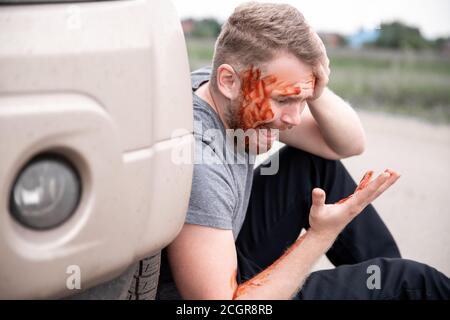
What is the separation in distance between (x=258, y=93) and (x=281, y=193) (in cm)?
62

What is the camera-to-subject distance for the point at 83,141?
150 centimetres

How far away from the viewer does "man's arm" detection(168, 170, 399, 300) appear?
77.4 inches

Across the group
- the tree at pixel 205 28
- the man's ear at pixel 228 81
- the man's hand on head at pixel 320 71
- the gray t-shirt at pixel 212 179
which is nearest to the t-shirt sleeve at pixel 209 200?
the gray t-shirt at pixel 212 179

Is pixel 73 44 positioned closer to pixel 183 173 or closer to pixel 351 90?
pixel 183 173

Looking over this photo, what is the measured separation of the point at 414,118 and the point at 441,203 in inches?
109

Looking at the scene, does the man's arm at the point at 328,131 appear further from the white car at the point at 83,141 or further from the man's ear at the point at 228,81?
the white car at the point at 83,141

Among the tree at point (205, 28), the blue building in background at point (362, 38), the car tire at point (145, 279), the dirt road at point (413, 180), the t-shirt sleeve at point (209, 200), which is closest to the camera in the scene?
the car tire at point (145, 279)

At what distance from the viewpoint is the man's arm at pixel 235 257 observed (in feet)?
6.45

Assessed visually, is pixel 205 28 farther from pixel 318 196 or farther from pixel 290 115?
pixel 318 196

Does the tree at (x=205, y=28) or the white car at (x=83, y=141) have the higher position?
the white car at (x=83, y=141)

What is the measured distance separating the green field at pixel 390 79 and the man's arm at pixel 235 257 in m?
5.45

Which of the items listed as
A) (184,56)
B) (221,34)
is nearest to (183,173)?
(184,56)

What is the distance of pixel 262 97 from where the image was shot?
218cm

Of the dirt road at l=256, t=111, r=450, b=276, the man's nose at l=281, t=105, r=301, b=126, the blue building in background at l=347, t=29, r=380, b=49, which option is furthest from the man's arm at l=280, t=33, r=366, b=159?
the blue building in background at l=347, t=29, r=380, b=49
